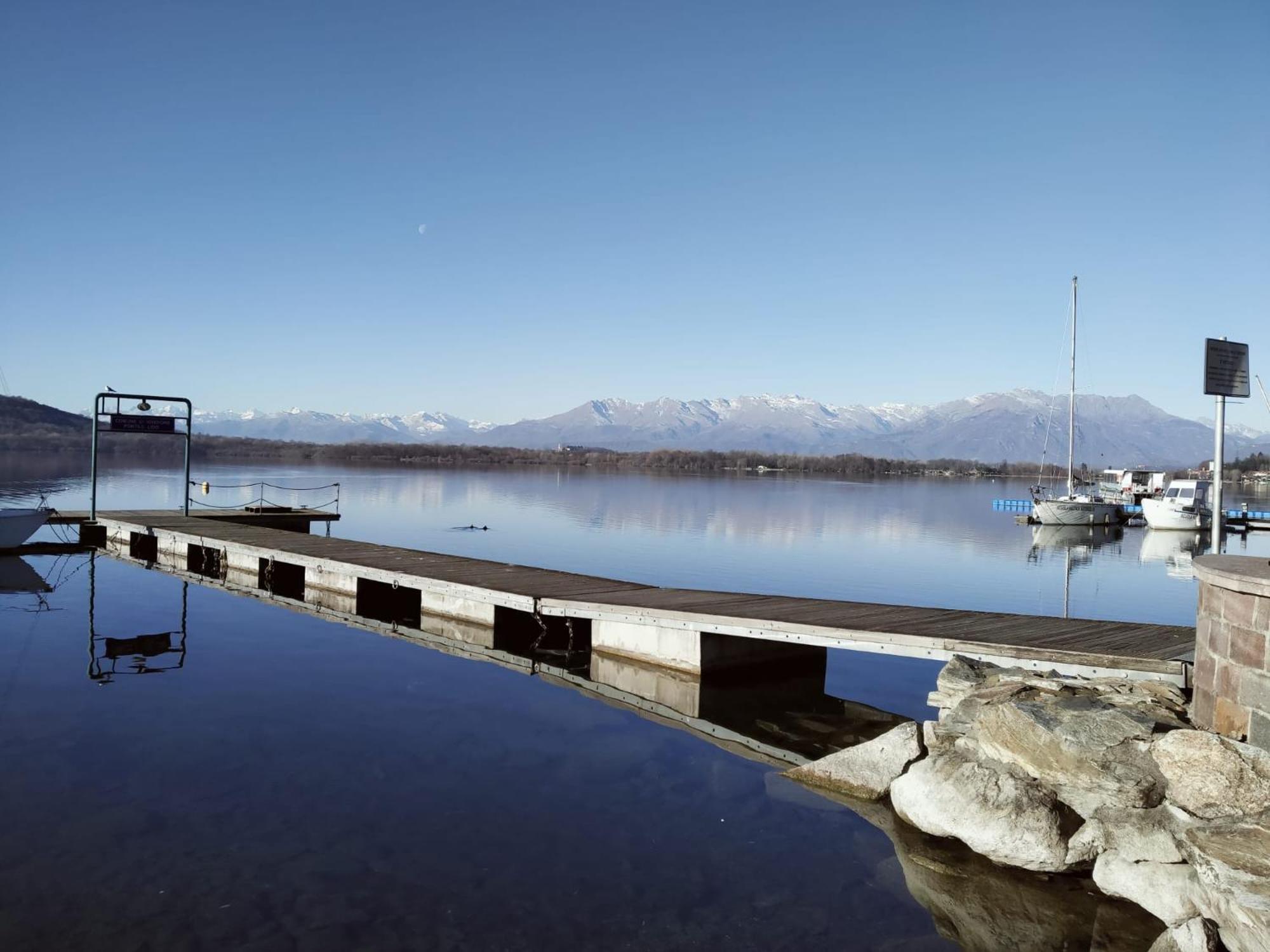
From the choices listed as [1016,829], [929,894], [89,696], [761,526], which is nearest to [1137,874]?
[1016,829]

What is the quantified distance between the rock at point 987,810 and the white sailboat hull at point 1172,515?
49741 mm

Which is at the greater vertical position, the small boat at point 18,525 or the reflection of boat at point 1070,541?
the small boat at point 18,525

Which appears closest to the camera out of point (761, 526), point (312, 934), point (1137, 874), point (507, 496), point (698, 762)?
point (312, 934)

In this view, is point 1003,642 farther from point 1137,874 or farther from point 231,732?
point 231,732

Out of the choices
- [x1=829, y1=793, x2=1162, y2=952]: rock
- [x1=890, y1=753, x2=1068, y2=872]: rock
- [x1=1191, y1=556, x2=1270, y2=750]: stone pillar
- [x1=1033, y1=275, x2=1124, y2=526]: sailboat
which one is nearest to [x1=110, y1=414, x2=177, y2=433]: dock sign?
[x1=890, y1=753, x2=1068, y2=872]: rock

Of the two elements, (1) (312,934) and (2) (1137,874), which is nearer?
(1) (312,934)

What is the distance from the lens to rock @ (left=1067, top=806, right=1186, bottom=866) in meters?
6.66

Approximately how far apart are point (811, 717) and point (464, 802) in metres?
4.61

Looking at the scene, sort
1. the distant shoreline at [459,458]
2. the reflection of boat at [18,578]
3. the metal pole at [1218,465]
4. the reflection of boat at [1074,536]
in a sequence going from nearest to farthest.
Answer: the metal pole at [1218,465], the reflection of boat at [18,578], the reflection of boat at [1074,536], the distant shoreline at [459,458]

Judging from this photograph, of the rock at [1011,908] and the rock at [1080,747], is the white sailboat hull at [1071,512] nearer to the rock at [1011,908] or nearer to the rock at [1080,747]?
the rock at [1080,747]

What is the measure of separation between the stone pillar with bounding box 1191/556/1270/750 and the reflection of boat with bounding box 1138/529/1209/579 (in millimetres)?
25268

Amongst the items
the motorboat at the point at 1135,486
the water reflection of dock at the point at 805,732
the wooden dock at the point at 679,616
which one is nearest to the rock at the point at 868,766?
the water reflection of dock at the point at 805,732

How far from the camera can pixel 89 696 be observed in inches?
458

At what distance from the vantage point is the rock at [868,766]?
870cm
